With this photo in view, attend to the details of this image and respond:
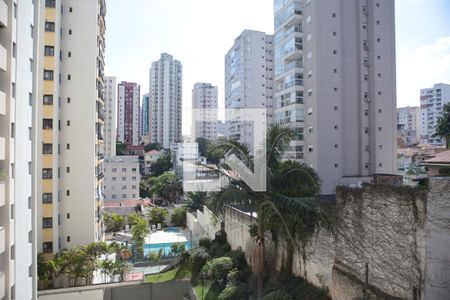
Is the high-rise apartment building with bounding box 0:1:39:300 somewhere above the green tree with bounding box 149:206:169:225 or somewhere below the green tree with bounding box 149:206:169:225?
above

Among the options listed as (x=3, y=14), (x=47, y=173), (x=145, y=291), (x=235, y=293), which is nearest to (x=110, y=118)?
(x=47, y=173)

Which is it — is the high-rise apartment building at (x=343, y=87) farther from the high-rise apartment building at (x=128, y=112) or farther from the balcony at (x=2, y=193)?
the high-rise apartment building at (x=128, y=112)

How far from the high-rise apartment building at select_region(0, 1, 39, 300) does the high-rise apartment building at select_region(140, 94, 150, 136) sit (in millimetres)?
65746

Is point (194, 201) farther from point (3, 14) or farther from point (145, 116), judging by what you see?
point (145, 116)

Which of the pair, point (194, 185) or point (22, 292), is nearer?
point (22, 292)

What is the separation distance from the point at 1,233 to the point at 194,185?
622 inches

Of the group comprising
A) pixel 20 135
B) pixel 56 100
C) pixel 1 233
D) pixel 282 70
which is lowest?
pixel 1 233

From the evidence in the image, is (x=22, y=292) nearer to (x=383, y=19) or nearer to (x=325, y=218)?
(x=325, y=218)

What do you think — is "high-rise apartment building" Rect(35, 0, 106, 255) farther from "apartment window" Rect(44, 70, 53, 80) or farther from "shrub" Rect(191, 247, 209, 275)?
"shrub" Rect(191, 247, 209, 275)

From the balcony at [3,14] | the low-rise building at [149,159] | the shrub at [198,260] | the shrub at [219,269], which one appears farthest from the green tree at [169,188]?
the balcony at [3,14]

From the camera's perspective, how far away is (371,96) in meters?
24.3

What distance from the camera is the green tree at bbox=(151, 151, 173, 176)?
50.0 m

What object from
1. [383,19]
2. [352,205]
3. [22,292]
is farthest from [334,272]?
[383,19]

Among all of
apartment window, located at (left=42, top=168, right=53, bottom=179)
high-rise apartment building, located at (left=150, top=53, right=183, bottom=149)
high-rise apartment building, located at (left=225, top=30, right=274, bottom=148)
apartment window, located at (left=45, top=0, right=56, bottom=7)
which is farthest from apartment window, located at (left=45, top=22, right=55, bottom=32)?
high-rise apartment building, located at (left=150, top=53, right=183, bottom=149)
